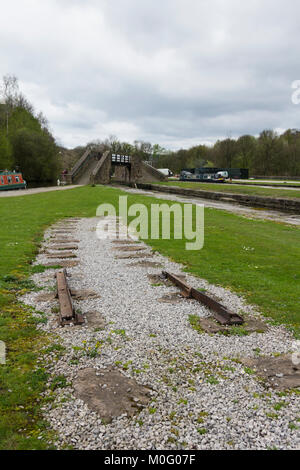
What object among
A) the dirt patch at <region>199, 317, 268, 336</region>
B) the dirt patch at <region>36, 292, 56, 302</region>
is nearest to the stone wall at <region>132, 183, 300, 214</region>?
the dirt patch at <region>199, 317, 268, 336</region>

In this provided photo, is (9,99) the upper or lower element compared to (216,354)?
upper

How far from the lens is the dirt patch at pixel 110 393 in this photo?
143 inches

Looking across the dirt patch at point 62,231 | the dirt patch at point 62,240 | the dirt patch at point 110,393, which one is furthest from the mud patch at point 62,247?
the dirt patch at point 110,393

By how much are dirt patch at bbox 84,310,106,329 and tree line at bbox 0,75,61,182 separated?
183 ft

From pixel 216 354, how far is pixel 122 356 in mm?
1347

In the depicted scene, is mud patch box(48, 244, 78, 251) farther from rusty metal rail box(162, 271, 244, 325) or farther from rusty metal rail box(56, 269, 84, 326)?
rusty metal rail box(162, 271, 244, 325)

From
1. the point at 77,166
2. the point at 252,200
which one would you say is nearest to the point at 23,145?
the point at 77,166

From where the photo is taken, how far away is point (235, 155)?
3223 inches

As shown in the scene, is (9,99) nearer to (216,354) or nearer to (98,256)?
(98,256)

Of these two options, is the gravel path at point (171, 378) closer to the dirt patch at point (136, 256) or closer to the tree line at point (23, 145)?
the dirt patch at point (136, 256)

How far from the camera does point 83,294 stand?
7.15 meters

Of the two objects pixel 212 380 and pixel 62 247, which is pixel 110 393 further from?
pixel 62 247
